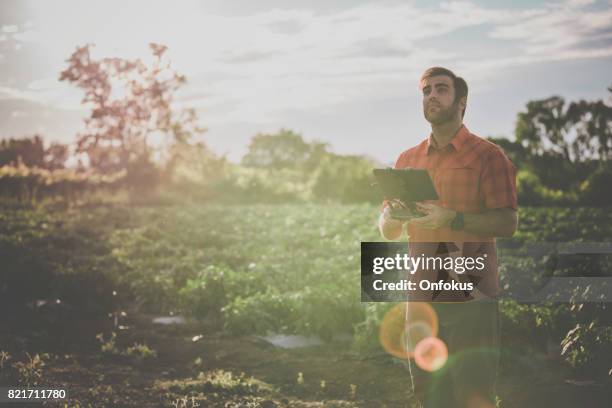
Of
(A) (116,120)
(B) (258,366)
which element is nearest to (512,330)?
(B) (258,366)

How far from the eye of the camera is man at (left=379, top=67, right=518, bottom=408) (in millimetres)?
3025

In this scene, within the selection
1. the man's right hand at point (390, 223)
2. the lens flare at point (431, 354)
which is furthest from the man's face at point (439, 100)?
the lens flare at point (431, 354)

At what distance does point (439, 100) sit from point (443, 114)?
8cm

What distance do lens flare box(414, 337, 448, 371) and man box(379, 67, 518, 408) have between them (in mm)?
35

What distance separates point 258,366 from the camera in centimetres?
639

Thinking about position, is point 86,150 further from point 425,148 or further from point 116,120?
point 425,148

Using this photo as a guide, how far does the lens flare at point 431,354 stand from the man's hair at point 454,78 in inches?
48.3

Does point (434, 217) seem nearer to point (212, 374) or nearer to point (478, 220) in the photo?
point (478, 220)

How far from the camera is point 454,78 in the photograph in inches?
123

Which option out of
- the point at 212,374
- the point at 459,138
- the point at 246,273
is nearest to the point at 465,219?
the point at 459,138

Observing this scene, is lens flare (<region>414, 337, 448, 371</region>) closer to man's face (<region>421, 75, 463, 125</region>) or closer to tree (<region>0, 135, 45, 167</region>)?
man's face (<region>421, 75, 463, 125</region>)

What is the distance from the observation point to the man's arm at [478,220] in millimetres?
2990

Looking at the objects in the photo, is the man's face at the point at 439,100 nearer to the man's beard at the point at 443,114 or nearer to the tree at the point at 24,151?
the man's beard at the point at 443,114

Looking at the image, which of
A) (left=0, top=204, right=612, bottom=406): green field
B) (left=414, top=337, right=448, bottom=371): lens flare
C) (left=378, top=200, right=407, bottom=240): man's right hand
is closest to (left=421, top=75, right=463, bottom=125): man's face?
(left=378, top=200, right=407, bottom=240): man's right hand
